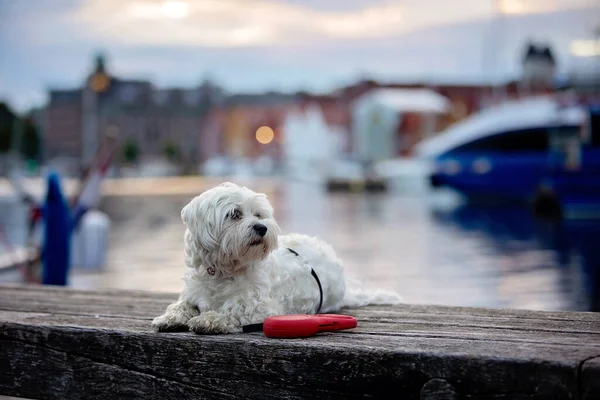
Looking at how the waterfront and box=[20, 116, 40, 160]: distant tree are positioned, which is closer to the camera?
the waterfront

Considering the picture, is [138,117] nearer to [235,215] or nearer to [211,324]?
[235,215]

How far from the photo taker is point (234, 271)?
4168 millimetres

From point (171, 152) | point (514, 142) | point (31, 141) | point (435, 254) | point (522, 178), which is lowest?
point (435, 254)

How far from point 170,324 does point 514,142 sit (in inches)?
1321

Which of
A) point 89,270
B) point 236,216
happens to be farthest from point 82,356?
point 89,270

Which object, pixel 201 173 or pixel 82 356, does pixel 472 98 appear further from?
pixel 82 356

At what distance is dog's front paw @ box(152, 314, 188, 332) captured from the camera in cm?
408

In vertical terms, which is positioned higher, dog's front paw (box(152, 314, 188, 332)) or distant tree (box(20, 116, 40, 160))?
distant tree (box(20, 116, 40, 160))

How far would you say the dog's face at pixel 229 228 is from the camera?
13.1ft

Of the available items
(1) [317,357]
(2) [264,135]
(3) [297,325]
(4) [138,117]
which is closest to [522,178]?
(3) [297,325]

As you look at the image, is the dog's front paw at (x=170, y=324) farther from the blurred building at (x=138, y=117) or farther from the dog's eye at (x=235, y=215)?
the blurred building at (x=138, y=117)

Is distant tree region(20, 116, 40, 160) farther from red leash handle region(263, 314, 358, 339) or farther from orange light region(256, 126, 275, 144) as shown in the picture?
red leash handle region(263, 314, 358, 339)

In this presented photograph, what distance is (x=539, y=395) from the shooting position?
3127mm

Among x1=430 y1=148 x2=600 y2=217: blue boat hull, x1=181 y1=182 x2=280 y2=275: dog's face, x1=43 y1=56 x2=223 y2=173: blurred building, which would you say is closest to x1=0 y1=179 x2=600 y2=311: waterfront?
x1=430 y1=148 x2=600 y2=217: blue boat hull
